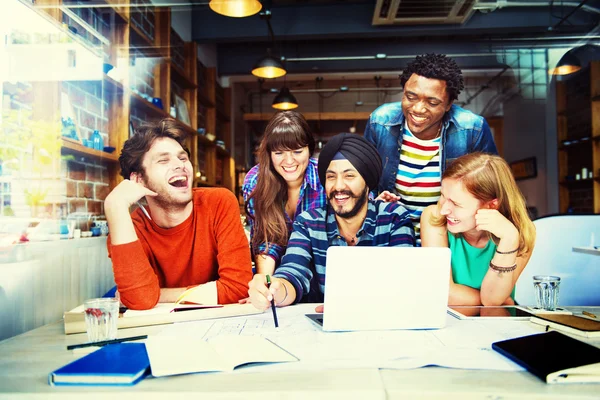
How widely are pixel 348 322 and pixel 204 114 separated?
95.7 inches

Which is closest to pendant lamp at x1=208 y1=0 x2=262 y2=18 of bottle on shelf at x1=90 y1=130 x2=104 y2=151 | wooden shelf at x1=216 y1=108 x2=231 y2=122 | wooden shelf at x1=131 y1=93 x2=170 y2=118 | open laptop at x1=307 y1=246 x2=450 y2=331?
wooden shelf at x1=216 y1=108 x2=231 y2=122

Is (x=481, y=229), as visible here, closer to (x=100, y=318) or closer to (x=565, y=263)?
(x=565, y=263)

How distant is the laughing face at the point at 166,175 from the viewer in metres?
2.08

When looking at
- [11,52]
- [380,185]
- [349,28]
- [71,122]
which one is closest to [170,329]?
[380,185]

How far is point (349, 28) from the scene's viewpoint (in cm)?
355

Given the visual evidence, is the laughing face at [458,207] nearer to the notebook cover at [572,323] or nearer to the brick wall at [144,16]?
the notebook cover at [572,323]

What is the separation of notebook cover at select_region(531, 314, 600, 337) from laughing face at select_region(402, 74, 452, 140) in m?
1.02

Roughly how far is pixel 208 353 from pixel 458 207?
1.39 metres

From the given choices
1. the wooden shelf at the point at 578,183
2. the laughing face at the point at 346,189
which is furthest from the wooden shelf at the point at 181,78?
the wooden shelf at the point at 578,183

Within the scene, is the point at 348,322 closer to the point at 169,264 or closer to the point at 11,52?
the point at 169,264

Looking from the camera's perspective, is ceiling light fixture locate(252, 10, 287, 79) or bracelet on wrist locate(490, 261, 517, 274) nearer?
bracelet on wrist locate(490, 261, 517, 274)

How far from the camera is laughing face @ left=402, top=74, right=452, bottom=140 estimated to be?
7.22ft

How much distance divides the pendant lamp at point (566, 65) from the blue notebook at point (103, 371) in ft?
13.2

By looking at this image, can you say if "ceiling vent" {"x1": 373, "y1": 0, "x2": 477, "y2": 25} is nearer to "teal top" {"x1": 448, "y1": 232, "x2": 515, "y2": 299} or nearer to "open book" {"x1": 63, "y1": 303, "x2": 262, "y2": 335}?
"teal top" {"x1": 448, "y1": 232, "x2": 515, "y2": 299}
